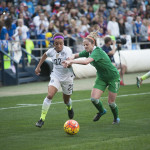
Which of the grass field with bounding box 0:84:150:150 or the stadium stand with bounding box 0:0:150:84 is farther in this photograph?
the stadium stand with bounding box 0:0:150:84

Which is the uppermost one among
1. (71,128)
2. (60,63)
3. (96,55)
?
(96,55)

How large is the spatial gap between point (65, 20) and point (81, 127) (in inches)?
532

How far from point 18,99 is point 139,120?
6.15 metres

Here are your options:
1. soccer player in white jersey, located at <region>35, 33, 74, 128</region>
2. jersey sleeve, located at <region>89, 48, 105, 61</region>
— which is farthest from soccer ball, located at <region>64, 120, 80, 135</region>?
jersey sleeve, located at <region>89, 48, 105, 61</region>

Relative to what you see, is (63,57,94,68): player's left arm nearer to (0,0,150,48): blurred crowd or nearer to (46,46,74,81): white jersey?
(46,46,74,81): white jersey

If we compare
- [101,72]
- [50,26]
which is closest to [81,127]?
[101,72]

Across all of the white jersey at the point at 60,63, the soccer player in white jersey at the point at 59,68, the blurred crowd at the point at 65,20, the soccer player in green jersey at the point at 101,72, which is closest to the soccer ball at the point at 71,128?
the soccer player in green jersey at the point at 101,72

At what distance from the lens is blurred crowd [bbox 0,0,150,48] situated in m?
20.2

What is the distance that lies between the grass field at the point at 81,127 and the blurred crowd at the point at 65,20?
6347mm

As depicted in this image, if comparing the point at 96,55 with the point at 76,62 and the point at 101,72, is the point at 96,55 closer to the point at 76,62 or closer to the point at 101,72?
the point at 101,72

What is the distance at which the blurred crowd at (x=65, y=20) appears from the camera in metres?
20.2

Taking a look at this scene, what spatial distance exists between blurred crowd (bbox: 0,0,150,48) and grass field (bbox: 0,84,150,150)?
635 cm

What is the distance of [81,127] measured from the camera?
8.98 meters

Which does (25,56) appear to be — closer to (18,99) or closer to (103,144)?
(18,99)
